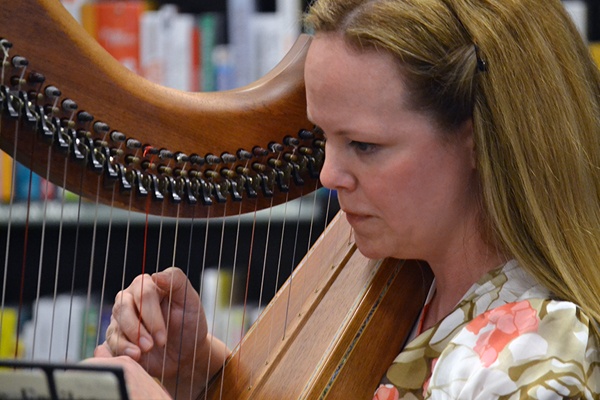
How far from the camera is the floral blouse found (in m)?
0.98

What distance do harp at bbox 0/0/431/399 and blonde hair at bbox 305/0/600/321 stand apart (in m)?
0.20

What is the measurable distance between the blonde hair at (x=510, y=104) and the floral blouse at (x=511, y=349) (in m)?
0.04

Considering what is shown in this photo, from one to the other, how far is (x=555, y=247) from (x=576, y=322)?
9 centimetres

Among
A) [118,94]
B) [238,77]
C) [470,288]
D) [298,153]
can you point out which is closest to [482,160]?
[470,288]

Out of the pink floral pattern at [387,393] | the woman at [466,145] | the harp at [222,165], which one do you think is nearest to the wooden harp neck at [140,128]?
the harp at [222,165]

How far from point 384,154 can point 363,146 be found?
0.09 feet

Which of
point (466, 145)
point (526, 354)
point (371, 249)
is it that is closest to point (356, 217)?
point (371, 249)

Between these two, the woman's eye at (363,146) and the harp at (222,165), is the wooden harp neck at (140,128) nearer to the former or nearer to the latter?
the harp at (222,165)

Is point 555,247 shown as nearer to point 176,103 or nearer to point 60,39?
point 176,103

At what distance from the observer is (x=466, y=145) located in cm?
110

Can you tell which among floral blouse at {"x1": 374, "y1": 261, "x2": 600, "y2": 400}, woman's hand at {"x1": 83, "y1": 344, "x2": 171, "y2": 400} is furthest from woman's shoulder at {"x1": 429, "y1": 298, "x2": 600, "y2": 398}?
woman's hand at {"x1": 83, "y1": 344, "x2": 171, "y2": 400}

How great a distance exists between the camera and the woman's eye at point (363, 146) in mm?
1086

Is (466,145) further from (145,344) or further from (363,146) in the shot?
(145,344)

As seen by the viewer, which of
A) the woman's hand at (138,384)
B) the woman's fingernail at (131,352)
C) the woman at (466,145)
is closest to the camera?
the woman's hand at (138,384)
